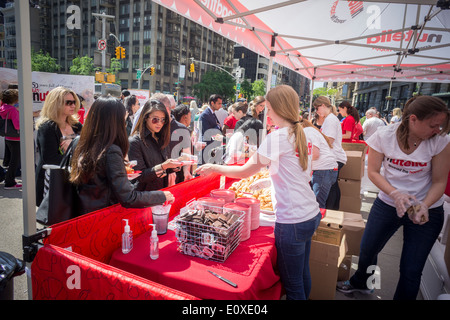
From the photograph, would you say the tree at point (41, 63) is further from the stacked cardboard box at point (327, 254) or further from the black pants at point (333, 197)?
the stacked cardboard box at point (327, 254)

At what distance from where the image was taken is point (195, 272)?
1.64 meters

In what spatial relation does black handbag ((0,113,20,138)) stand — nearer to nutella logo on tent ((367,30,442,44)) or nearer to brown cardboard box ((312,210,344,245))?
brown cardboard box ((312,210,344,245))

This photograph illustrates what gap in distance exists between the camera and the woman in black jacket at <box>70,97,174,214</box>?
73.2 inches

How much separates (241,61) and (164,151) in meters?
108

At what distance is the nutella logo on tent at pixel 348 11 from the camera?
400cm

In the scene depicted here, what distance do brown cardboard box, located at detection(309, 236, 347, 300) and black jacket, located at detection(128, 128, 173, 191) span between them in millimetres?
1670

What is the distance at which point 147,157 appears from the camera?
9.19 feet

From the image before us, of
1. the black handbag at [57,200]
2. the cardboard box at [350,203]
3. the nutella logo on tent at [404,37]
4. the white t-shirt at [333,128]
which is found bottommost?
the cardboard box at [350,203]

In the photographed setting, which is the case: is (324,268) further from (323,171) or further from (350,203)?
(350,203)

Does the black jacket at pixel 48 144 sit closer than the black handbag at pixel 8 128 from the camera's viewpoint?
Yes

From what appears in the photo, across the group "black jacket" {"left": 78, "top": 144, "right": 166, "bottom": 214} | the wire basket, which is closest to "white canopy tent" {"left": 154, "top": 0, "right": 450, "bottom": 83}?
"black jacket" {"left": 78, "top": 144, "right": 166, "bottom": 214}

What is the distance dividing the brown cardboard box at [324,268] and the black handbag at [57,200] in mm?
2082

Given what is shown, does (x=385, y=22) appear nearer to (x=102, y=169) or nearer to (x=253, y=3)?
(x=253, y=3)

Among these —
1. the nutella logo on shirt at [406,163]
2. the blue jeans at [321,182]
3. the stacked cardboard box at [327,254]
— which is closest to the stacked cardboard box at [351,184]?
the blue jeans at [321,182]
